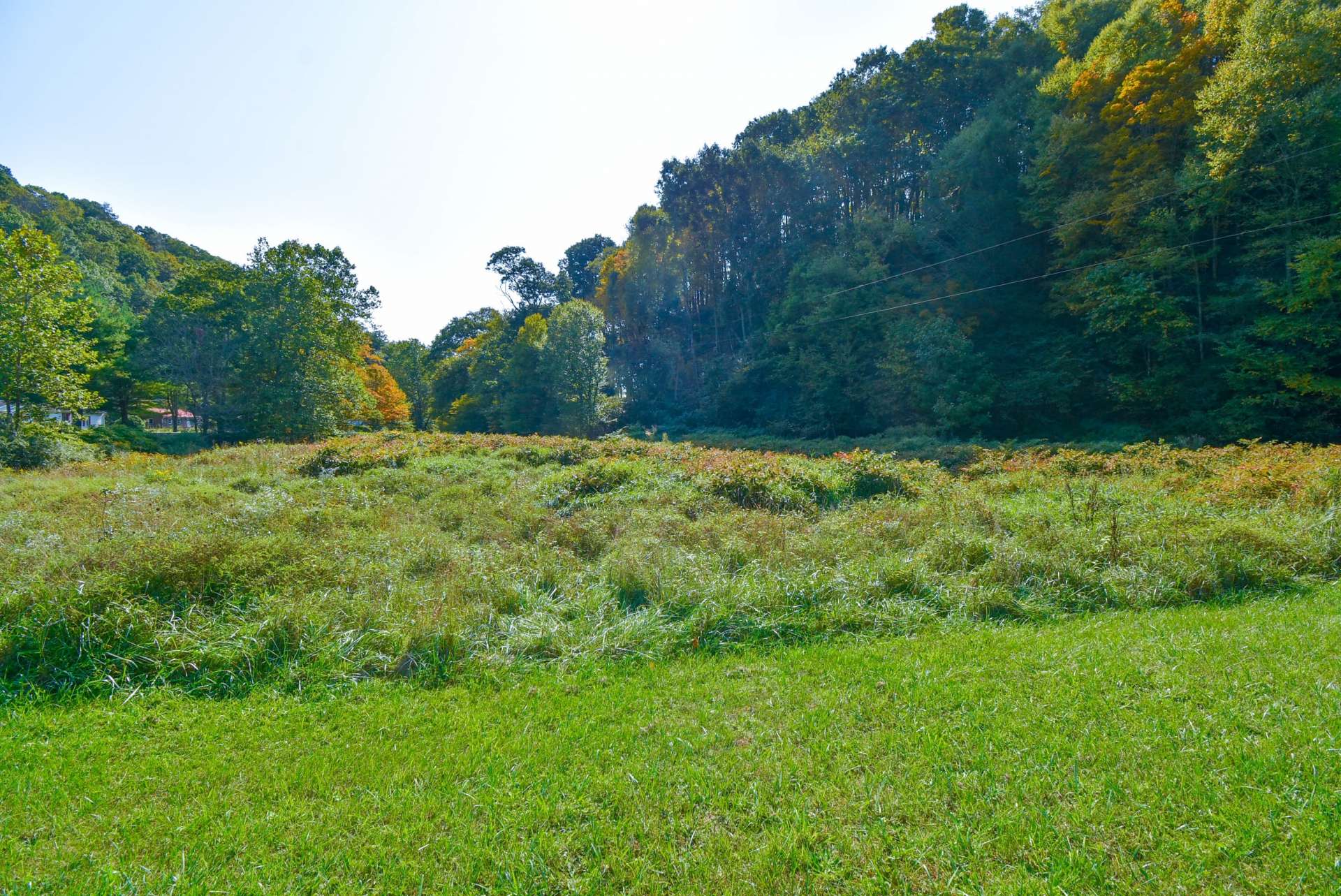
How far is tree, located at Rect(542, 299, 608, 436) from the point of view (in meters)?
36.3

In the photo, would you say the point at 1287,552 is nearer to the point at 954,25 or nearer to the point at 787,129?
the point at 954,25

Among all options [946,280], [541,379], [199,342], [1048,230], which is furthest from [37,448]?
[1048,230]

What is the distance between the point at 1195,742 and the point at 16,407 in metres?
27.0

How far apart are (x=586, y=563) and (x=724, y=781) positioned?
432 cm

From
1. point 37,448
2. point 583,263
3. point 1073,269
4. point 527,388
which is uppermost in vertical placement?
point 583,263

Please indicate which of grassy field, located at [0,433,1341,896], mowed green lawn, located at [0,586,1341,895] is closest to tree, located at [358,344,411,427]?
grassy field, located at [0,433,1341,896]

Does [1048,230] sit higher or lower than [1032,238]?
lower

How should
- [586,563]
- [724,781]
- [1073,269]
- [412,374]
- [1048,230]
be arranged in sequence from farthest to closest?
[412,374] < [1048,230] < [1073,269] < [586,563] < [724,781]

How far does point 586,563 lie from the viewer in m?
7.11

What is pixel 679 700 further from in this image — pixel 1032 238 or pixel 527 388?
pixel 527 388

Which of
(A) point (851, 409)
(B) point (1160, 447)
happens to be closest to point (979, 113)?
(A) point (851, 409)

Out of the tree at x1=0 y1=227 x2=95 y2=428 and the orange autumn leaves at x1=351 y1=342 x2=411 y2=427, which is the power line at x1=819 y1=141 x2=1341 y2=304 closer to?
the tree at x1=0 y1=227 x2=95 y2=428

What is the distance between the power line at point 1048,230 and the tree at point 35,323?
30693mm

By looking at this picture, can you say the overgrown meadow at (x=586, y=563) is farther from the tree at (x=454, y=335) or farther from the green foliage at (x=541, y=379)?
the tree at (x=454, y=335)
